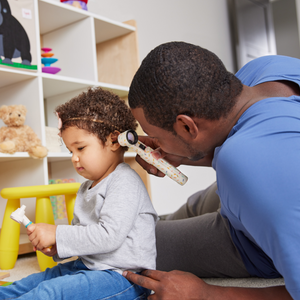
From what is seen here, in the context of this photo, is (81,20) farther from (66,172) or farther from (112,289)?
(112,289)

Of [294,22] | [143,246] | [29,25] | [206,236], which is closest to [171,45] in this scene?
[143,246]

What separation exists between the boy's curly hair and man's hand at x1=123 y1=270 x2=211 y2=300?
1.11 feet

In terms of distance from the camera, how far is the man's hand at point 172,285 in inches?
26.5

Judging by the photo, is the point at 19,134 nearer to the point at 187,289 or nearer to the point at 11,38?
the point at 11,38

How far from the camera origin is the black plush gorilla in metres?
1.30

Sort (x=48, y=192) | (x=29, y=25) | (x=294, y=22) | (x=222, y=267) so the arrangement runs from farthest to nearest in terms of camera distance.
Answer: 1. (x=294, y=22)
2. (x=29, y=25)
3. (x=48, y=192)
4. (x=222, y=267)

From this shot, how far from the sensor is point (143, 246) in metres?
0.74

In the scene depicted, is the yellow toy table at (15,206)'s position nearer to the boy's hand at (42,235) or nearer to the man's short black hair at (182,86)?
the boy's hand at (42,235)

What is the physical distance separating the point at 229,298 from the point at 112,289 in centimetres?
24

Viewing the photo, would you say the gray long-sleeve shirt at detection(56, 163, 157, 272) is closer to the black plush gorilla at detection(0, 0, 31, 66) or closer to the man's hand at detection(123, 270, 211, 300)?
the man's hand at detection(123, 270, 211, 300)

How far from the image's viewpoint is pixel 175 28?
261cm

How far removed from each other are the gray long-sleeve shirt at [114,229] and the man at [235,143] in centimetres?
5

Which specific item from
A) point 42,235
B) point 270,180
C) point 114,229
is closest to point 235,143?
point 270,180

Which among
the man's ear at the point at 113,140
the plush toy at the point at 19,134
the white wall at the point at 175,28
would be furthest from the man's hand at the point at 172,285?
the white wall at the point at 175,28
